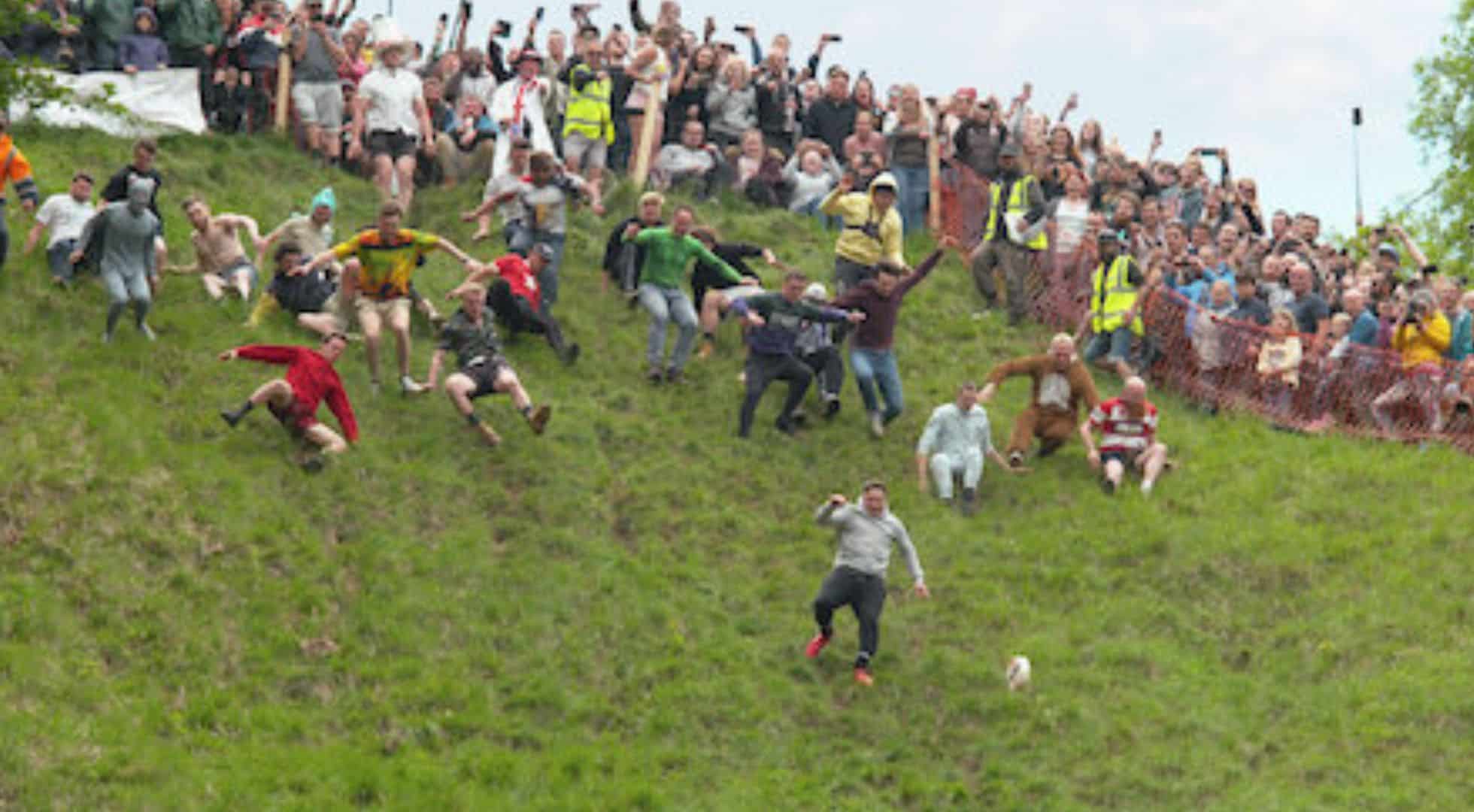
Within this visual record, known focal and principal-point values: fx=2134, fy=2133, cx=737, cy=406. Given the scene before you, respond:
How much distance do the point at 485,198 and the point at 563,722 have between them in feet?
35.4

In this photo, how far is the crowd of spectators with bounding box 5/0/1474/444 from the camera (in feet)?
79.4

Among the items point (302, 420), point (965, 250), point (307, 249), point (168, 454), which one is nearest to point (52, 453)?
point (168, 454)

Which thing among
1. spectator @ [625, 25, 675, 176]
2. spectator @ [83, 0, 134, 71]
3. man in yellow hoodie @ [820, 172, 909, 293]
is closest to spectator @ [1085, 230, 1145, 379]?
man in yellow hoodie @ [820, 172, 909, 293]

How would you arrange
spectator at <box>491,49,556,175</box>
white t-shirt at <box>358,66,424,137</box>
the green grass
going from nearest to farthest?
the green grass < white t-shirt at <box>358,66,424,137</box> < spectator at <box>491,49,556,175</box>

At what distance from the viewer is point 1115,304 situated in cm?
2469

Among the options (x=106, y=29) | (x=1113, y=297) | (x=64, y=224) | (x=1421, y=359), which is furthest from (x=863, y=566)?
(x=106, y=29)

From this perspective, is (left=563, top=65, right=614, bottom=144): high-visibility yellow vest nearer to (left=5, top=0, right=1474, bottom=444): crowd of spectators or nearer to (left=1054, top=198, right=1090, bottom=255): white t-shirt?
(left=5, top=0, right=1474, bottom=444): crowd of spectators

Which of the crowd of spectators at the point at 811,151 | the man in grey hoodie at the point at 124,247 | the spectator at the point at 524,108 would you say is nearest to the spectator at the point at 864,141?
the crowd of spectators at the point at 811,151

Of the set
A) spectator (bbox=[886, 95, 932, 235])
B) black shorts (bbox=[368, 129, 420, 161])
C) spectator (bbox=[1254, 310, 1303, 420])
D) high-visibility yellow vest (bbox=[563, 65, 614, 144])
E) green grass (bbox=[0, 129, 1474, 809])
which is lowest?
green grass (bbox=[0, 129, 1474, 809])

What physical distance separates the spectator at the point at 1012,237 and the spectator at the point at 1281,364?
137 inches

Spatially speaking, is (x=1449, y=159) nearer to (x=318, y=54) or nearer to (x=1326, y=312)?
(x=1326, y=312)

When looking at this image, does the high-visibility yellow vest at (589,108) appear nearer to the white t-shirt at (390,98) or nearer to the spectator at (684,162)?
the spectator at (684,162)

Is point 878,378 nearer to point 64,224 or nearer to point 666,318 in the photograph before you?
point 666,318

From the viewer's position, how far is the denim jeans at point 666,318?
23.0m
